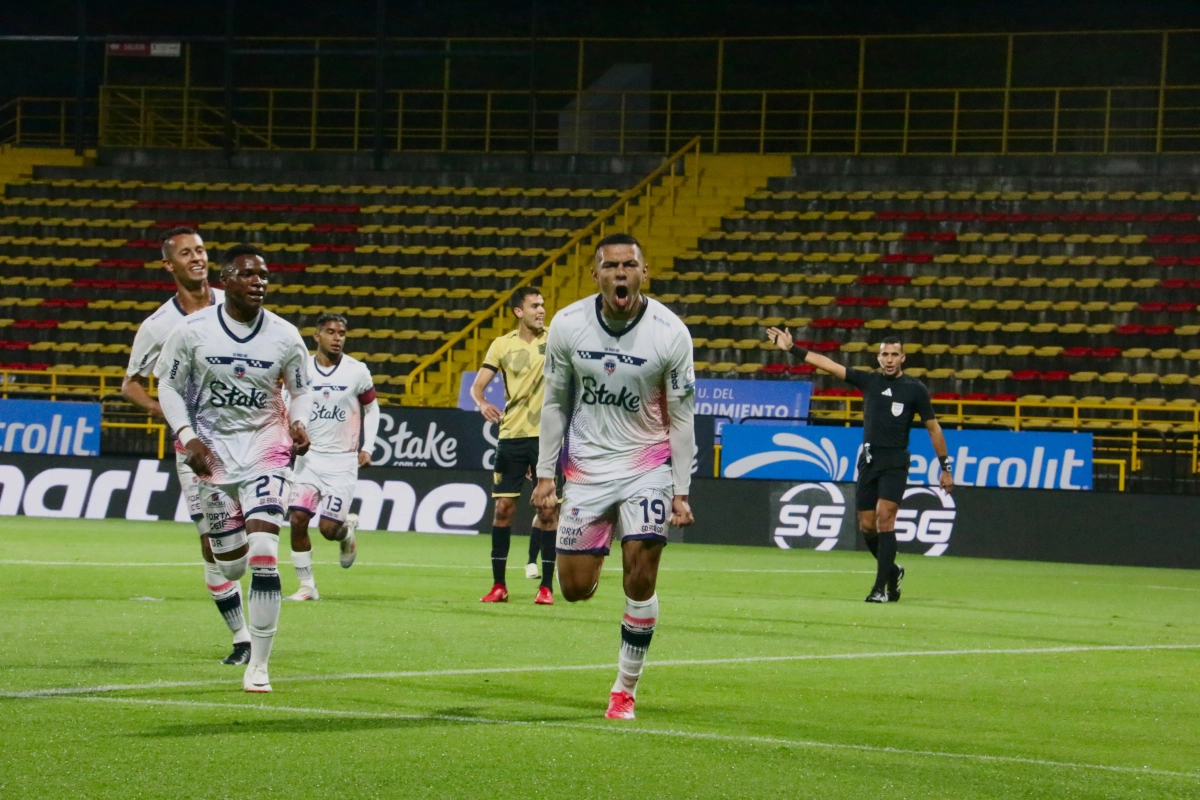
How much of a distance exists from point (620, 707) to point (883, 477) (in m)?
7.15

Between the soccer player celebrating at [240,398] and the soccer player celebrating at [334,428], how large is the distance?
4.63m

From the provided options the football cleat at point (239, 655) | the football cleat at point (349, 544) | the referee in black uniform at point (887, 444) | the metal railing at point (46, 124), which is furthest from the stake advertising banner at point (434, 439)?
the metal railing at point (46, 124)

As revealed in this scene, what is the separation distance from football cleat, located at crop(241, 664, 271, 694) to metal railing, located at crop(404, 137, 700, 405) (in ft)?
57.6

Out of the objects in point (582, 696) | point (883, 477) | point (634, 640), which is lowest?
point (582, 696)

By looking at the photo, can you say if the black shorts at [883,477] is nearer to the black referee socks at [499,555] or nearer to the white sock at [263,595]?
the black referee socks at [499,555]

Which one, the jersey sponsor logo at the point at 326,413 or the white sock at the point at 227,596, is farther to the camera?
the jersey sponsor logo at the point at 326,413

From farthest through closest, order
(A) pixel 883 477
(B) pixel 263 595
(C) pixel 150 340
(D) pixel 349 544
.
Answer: (A) pixel 883 477 → (D) pixel 349 544 → (C) pixel 150 340 → (B) pixel 263 595

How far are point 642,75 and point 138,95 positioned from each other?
37.6 ft

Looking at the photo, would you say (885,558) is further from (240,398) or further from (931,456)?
(931,456)

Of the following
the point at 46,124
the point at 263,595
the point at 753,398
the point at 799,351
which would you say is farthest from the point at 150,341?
the point at 46,124

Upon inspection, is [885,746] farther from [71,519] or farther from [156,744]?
[71,519]

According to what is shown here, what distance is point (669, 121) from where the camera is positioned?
112 ft

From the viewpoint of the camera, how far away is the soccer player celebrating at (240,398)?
8.01m

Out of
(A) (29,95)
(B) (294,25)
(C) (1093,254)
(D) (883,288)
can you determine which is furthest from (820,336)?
(A) (29,95)
